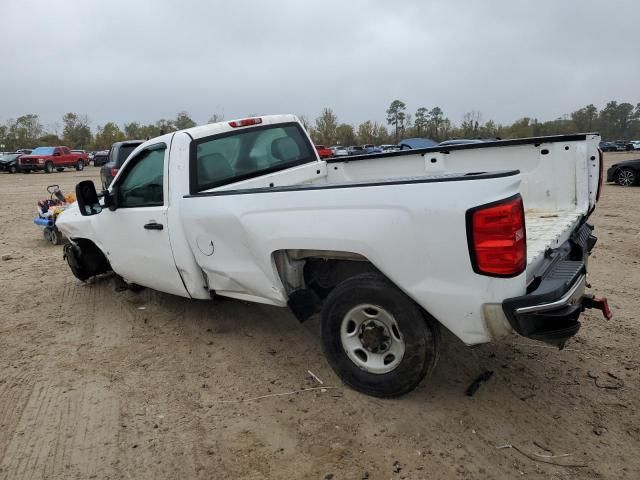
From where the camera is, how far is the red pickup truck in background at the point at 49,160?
35.9 m

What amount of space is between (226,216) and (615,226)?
850cm

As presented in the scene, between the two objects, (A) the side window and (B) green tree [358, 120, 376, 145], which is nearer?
(A) the side window

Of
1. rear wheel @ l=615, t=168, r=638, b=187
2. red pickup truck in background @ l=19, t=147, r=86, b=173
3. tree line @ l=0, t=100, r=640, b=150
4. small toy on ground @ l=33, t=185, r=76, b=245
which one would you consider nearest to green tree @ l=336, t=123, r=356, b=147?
tree line @ l=0, t=100, r=640, b=150

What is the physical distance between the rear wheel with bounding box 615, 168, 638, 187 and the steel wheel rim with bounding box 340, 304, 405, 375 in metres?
17.3

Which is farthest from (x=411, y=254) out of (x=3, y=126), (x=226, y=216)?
(x=3, y=126)

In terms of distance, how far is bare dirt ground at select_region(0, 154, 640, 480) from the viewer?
2.78 metres

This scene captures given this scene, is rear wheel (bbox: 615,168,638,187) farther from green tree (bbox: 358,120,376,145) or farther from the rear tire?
green tree (bbox: 358,120,376,145)

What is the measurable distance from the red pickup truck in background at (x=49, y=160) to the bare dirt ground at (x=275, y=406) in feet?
119

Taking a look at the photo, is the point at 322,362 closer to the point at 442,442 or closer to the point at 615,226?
the point at 442,442

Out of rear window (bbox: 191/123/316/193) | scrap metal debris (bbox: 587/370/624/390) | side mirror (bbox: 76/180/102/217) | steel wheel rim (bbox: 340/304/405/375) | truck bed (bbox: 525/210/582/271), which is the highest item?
rear window (bbox: 191/123/316/193)

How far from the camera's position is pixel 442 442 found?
114 inches

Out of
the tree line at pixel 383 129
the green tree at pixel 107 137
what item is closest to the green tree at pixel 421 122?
the tree line at pixel 383 129

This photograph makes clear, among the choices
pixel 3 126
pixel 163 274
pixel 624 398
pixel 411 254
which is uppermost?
pixel 3 126

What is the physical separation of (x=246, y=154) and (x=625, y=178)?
17003mm
